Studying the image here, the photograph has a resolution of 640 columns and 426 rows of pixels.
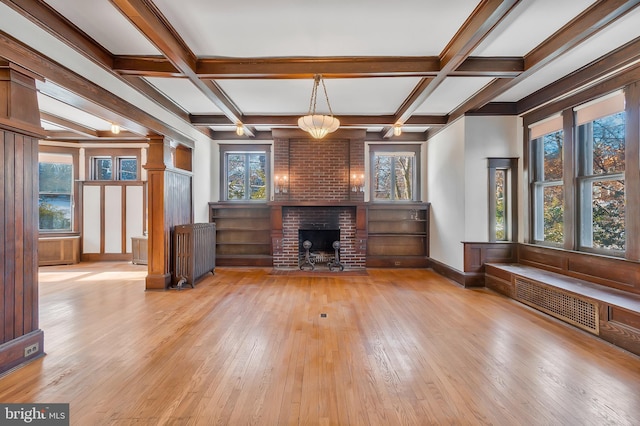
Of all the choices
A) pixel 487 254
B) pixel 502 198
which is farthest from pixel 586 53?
pixel 487 254

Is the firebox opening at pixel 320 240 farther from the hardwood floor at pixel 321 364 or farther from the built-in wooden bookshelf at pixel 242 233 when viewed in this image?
the hardwood floor at pixel 321 364

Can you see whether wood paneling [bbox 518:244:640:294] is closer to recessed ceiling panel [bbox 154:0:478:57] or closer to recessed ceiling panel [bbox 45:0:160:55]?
recessed ceiling panel [bbox 154:0:478:57]

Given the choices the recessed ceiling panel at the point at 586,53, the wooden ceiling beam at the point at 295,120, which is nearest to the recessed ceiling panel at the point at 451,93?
the wooden ceiling beam at the point at 295,120

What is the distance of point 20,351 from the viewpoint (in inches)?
95.8

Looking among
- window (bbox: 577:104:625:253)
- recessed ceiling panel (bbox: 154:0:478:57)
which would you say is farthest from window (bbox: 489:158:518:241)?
recessed ceiling panel (bbox: 154:0:478:57)

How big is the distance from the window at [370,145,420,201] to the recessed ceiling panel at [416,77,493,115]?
1.48 meters

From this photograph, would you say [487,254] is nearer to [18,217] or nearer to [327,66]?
[327,66]

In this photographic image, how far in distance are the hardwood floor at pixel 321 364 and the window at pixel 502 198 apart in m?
1.26

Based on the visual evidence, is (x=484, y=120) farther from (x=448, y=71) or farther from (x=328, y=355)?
(x=328, y=355)

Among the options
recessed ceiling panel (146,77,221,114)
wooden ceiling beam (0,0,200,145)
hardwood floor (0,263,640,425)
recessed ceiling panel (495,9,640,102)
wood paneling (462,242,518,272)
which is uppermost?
recessed ceiling panel (146,77,221,114)

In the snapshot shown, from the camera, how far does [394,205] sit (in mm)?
6555

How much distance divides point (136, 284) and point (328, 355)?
165 inches

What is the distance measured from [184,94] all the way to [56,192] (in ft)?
16.5

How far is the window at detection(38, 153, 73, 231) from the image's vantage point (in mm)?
6848
